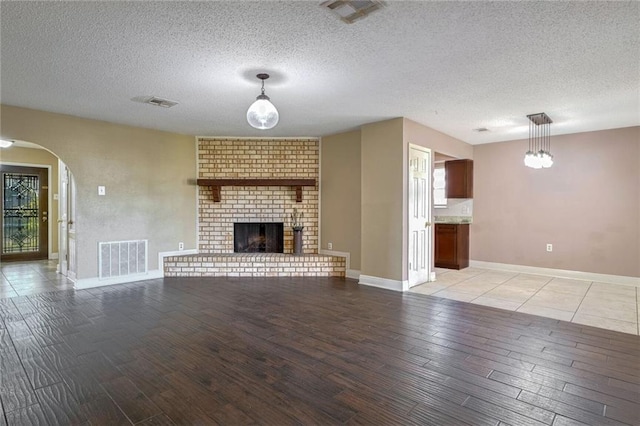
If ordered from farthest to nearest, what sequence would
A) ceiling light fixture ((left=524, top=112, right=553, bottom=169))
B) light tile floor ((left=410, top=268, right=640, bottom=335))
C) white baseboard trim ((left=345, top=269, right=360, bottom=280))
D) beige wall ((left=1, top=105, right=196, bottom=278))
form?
white baseboard trim ((left=345, top=269, right=360, bottom=280))
ceiling light fixture ((left=524, top=112, right=553, bottom=169))
beige wall ((left=1, top=105, right=196, bottom=278))
light tile floor ((left=410, top=268, right=640, bottom=335))

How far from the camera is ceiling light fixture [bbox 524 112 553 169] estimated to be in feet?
15.6

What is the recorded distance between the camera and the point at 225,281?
5258 mm

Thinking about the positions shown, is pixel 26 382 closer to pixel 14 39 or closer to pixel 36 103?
pixel 14 39

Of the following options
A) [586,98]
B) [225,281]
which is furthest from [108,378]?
[586,98]

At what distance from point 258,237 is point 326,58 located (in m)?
4.22

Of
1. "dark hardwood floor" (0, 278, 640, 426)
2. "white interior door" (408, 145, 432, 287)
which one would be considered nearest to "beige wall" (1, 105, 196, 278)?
"dark hardwood floor" (0, 278, 640, 426)

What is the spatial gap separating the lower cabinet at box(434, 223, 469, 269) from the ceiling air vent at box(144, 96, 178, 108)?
5.24 metres

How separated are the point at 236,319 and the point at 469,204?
5403mm

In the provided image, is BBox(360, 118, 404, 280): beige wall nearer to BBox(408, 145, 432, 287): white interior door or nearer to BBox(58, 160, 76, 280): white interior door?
BBox(408, 145, 432, 287): white interior door

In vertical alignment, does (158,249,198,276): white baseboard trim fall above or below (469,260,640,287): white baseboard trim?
above

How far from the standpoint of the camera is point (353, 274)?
18.4 feet

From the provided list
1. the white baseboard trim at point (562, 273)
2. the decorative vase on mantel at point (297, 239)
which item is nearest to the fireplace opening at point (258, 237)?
the decorative vase on mantel at point (297, 239)

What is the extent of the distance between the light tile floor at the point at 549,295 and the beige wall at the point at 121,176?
430 cm

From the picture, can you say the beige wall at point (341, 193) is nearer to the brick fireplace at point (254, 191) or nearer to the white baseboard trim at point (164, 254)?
the brick fireplace at point (254, 191)
